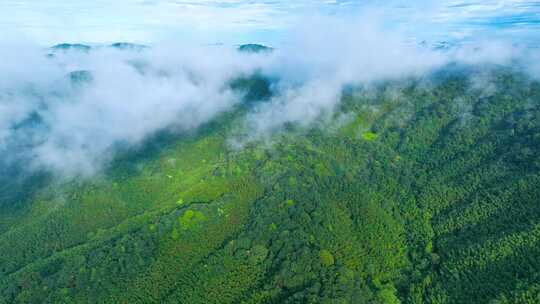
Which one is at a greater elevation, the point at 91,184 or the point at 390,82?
the point at 390,82

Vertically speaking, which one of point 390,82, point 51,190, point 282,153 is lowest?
point 51,190

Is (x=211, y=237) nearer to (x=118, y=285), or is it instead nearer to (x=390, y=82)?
(x=118, y=285)

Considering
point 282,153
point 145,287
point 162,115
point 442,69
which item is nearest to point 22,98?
point 162,115

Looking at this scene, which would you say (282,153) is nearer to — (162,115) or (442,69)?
(162,115)

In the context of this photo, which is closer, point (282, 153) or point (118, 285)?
point (118, 285)

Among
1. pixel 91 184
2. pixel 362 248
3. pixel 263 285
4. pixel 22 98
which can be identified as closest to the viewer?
pixel 263 285

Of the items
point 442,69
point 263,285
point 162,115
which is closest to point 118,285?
point 263,285

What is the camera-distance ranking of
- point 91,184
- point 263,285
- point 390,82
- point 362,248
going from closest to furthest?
point 263,285 < point 362,248 < point 91,184 < point 390,82
